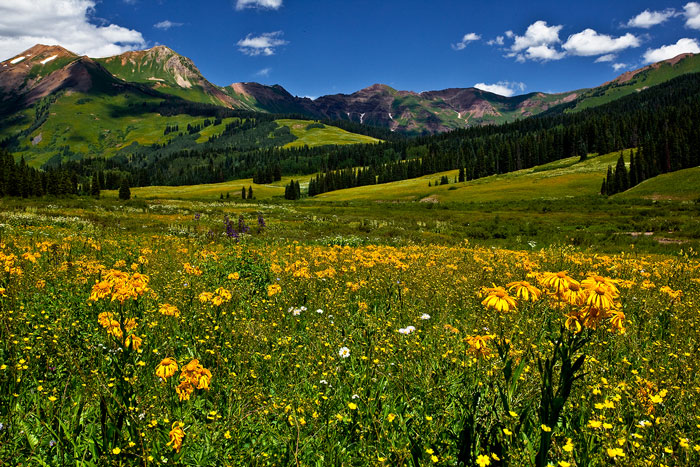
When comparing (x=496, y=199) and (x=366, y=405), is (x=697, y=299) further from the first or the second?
(x=496, y=199)

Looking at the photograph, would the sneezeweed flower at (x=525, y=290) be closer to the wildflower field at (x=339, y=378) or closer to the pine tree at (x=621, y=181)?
the wildflower field at (x=339, y=378)

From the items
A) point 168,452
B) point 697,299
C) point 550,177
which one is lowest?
point 697,299

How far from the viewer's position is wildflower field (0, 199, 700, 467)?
2754mm

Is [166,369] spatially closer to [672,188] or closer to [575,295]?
[575,295]

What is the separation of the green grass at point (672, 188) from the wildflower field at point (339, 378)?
66.9 metres

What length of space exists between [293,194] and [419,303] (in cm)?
12613

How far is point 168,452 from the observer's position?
2.87 meters

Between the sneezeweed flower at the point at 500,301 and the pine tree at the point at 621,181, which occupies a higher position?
the pine tree at the point at 621,181

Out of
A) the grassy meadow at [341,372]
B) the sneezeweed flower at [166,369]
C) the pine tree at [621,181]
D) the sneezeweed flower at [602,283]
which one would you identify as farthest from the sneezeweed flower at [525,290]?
the pine tree at [621,181]

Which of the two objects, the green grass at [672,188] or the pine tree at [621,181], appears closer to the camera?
the green grass at [672,188]

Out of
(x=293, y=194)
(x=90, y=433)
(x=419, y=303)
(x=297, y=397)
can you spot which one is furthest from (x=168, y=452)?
(x=293, y=194)

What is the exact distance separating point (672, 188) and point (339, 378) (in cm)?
7971

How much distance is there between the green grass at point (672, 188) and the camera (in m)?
55.9

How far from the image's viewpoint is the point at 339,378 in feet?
13.9
